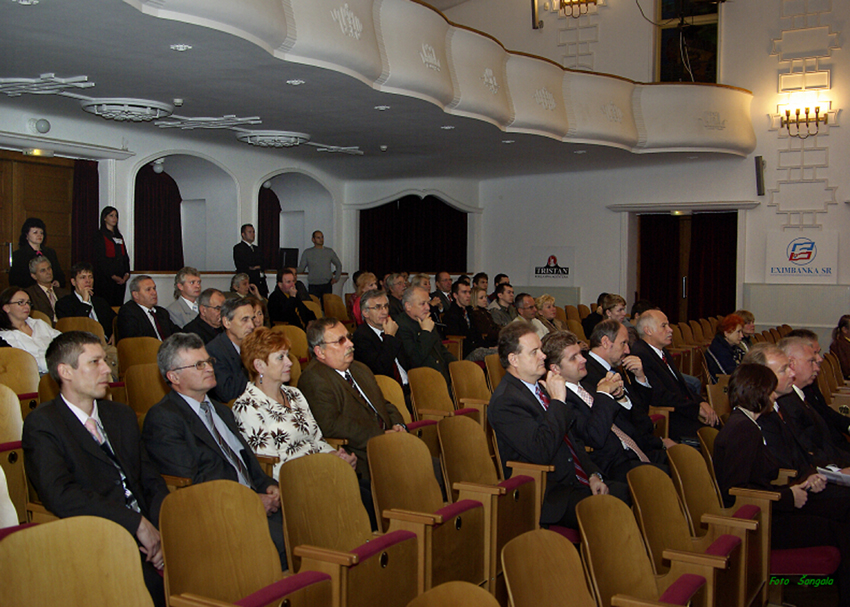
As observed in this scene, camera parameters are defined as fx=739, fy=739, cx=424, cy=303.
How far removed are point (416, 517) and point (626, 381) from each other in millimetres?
2269

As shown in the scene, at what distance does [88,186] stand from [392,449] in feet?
22.5

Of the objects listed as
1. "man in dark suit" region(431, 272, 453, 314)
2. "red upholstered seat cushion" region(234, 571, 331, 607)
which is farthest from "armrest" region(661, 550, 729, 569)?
"man in dark suit" region(431, 272, 453, 314)

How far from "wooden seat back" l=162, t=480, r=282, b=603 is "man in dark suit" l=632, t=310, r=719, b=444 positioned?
3.01m

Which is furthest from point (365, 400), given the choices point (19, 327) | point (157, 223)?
point (157, 223)

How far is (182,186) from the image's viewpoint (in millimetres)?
10016

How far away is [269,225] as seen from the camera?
1170cm

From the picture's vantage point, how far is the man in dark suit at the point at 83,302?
561 centimetres

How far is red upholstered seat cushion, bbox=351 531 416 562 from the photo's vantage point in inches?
81.6

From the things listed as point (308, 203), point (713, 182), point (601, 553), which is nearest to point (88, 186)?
point (308, 203)

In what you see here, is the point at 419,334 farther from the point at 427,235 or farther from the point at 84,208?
the point at 427,235

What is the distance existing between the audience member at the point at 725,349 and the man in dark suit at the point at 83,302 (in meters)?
4.91

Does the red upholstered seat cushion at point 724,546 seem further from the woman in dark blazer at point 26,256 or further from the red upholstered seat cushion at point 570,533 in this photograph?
the woman in dark blazer at point 26,256

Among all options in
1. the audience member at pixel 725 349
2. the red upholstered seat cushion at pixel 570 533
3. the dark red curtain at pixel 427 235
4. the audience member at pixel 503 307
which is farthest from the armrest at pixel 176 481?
the dark red curtain at pixel 427 235

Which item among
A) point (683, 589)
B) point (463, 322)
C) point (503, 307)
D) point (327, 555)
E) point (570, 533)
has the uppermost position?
point (503, 307)
